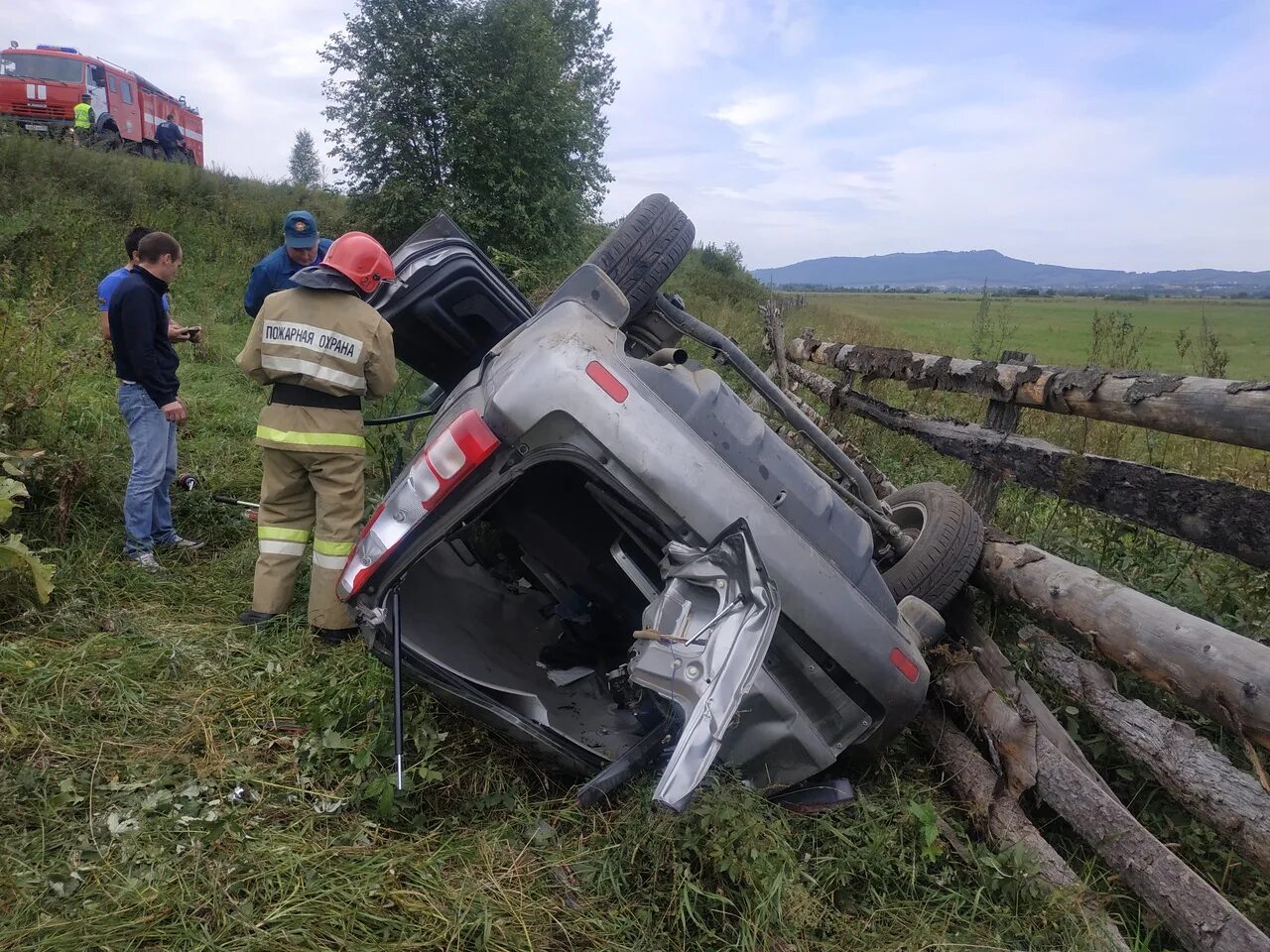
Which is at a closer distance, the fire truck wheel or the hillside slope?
the hillside slope

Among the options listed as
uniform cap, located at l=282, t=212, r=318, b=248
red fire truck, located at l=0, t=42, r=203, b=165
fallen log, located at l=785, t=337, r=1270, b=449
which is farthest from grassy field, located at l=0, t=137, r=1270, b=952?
red fire truck, located at l=0, t=42, r=203, b=165

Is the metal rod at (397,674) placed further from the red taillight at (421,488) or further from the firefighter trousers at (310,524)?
the firefighter trousers at (310,524)

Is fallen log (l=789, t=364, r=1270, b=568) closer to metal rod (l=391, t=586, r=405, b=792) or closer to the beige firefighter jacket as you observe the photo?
metal rod (l=391, t=586, r=405, b=792)

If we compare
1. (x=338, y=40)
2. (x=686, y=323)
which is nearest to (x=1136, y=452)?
(x=686, y=323)

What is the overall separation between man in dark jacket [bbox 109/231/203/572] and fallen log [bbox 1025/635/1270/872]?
3803 mm

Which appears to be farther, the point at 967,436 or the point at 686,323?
the point at 967,436

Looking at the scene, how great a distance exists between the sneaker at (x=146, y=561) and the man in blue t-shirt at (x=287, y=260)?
5.07 ft

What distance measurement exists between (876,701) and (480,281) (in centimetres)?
215

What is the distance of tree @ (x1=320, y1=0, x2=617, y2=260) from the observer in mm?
13617

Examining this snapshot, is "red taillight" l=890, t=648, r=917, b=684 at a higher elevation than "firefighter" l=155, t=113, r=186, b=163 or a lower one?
lower

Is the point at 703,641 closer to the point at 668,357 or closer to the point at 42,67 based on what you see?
the point at 668,357

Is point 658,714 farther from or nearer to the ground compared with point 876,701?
nearer to the ground

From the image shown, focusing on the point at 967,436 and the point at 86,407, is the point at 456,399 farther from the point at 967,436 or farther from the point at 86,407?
the point at 86,407

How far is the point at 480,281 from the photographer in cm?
337
